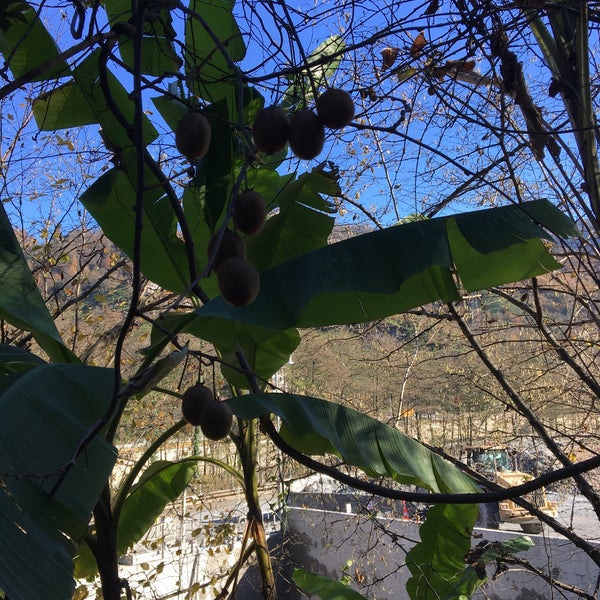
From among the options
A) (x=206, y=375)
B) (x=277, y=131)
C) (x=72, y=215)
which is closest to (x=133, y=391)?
(x=277, y=131)

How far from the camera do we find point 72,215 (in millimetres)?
5090

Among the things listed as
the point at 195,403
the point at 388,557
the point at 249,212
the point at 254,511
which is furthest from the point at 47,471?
the point at 388,557

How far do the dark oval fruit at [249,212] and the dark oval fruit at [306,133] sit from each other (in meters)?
0.15

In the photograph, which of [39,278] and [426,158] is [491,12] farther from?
[39,278]

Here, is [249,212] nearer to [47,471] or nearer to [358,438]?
[47,471]

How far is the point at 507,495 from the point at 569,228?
950mm

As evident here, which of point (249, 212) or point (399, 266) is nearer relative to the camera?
point (249, 212)

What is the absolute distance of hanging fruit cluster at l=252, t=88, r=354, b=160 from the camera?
128 centimetres

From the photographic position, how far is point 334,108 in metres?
Answer: 1.30

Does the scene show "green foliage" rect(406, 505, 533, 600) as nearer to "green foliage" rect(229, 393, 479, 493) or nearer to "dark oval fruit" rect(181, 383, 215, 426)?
"green foliage" rect(229, 393, 479, 493)

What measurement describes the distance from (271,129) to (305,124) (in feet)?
0.26

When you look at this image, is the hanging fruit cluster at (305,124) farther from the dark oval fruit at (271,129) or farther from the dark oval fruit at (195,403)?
the dark oval fruit at (195,403)

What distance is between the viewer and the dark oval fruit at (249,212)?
1364 mm

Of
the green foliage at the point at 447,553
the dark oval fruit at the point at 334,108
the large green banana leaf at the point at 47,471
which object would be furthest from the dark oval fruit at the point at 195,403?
the green foliage at the point at 447,553
